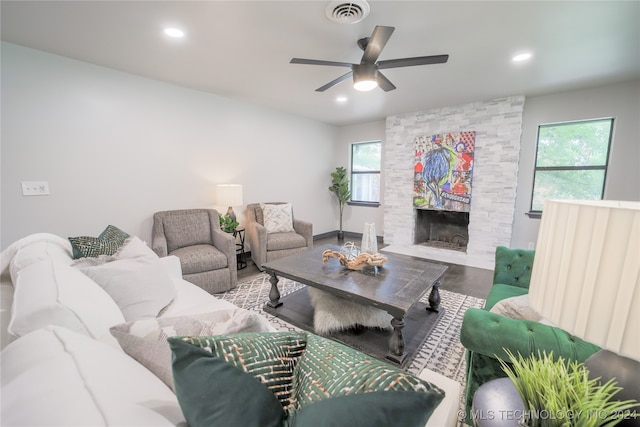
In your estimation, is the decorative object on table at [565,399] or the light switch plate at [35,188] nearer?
the decorative object on table at [565,399]

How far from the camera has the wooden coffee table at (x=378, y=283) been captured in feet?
5.65

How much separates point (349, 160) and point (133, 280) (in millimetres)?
4883

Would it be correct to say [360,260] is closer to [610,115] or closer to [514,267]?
[514,267]

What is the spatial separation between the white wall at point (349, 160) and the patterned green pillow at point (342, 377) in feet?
15.9

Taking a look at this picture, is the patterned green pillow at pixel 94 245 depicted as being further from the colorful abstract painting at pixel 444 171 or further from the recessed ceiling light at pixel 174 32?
the colorful abstract painting at pixel 444 171

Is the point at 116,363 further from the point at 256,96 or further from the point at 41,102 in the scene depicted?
the point at 256,96

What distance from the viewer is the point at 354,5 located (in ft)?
5.59

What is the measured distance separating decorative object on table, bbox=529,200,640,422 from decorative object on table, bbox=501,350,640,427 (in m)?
0.07

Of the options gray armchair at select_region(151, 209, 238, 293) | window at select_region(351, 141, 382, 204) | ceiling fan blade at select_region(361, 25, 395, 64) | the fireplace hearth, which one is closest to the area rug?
gray armchair at select_region(151, 209, 238, 293)

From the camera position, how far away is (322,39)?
2.13m

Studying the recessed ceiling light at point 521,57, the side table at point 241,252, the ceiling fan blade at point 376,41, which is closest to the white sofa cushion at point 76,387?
the ceiling fan blade at point 376,41

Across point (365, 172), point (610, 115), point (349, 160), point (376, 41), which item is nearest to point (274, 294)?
point (376, 41)

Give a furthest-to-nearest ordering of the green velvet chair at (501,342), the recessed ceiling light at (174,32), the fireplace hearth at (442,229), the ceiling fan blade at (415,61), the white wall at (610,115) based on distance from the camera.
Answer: the fireplace hearth at (442,229) → the white wall at (610,115) → the recessed ceiling light at (174,32) → the ceiling fan blade at (415,61) → the green velvet chair at (501,342)

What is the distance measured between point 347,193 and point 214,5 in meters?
4.16
